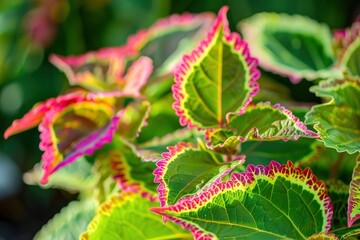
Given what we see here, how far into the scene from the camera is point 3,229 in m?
1.37

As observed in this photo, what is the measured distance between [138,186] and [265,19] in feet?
1.06

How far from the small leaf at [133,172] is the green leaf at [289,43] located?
0.20m

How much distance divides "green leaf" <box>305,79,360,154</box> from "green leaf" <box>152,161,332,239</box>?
0.13 feet

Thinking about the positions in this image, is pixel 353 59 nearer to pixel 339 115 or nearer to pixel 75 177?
pixel 339 115

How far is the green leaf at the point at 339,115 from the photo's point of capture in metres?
0.50

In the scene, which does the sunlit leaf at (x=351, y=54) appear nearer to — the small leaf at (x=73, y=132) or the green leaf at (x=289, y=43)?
the green leaf at (x=289, y=43)

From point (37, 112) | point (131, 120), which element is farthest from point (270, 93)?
point (37, 112)

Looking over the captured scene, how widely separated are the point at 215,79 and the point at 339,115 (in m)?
0.12

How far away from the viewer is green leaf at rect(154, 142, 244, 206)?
0.49m

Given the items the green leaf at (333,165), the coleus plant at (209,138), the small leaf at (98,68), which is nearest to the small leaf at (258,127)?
the coleus plant at (209,138)

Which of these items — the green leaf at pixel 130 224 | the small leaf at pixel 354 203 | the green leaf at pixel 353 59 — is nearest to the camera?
the small leaf at pixel 354 203

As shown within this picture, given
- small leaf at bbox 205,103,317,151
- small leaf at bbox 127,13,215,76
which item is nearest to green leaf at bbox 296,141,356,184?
small leaf at bbox 205,103,317,151

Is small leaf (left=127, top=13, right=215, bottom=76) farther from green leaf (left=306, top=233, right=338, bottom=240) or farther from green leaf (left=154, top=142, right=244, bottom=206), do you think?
green leaf (left=306, top=233, right=338, bottom=240)

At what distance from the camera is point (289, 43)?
2.57 feet
